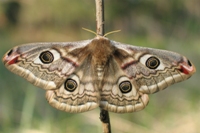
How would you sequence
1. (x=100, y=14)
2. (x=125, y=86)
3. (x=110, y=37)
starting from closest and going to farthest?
(x=100, y=14) → (x=125, y=86) → (x=110, y=37)

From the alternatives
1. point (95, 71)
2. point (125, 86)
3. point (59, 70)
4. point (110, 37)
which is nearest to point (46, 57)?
point (59, 70)

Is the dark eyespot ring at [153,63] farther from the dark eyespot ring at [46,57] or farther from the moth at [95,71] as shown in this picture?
the dark eyespot ring at [46,57]

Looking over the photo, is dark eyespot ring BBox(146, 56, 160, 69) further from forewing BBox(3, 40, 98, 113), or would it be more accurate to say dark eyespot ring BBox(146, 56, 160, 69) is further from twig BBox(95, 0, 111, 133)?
twig BBox(95, 0, 111, 133)

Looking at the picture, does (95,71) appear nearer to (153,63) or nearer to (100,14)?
(153,63)

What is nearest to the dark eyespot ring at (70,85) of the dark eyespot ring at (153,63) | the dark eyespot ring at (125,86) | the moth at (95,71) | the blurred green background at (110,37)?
the moth at (95,71)

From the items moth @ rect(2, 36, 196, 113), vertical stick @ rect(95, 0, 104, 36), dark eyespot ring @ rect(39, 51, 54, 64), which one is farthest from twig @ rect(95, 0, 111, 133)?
dark eyespot ring @ rect(39, 51, 54, 64)

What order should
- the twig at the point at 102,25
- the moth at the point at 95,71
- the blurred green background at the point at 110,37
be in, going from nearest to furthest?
the twig at the point at 102,25 < the moth at the point at 95,71 < the blurred green background at the point at 110,37
